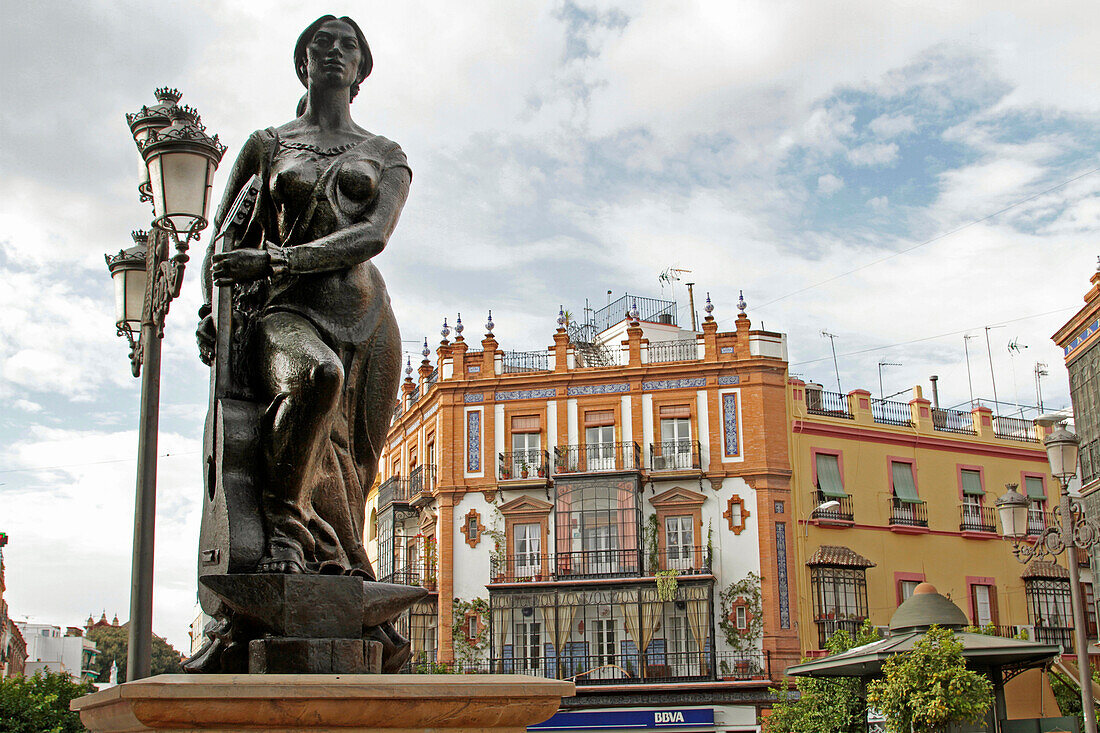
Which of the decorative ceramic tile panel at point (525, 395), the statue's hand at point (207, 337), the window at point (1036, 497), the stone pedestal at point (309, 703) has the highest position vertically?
the decorative ceramic tile panel at point (525, 395)

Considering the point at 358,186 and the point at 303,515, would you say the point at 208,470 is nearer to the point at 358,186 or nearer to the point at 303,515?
the point at 303,515

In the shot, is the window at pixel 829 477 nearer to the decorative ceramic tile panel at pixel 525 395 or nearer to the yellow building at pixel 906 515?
the yellow building at pixel 906 515

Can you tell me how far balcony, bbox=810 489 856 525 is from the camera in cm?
3466

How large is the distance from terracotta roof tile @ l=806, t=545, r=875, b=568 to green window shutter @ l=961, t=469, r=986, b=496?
548 cm

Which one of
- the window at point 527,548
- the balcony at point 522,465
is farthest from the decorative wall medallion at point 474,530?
the balcony at point 522,465

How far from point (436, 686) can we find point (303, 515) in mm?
988

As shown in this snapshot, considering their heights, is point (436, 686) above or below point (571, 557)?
below

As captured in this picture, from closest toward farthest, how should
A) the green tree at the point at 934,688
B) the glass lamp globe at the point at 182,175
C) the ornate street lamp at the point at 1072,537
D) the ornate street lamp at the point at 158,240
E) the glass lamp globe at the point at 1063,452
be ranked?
the ornate street lamp at the point at 158,240
the glass lamp globe at the point at 182,175
the ornate street lamp at the point at 1072,537
the glass lamp globe at the point at 1063,452
the green tree at the point at 934,688

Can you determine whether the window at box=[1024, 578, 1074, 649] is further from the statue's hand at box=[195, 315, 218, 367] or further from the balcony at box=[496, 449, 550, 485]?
the statue's hand at box=[195, 315, 218, 367]

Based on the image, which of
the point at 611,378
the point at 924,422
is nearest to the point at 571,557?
the point at 611,378

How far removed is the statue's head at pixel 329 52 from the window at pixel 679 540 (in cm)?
3016

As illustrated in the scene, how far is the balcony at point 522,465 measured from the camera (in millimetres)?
35031

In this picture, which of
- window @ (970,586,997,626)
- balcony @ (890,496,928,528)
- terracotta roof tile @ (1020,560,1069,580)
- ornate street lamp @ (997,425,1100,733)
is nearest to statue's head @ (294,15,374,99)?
ornate street lamp @ (997,425,1100,733)

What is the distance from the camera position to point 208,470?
13.4 ft
